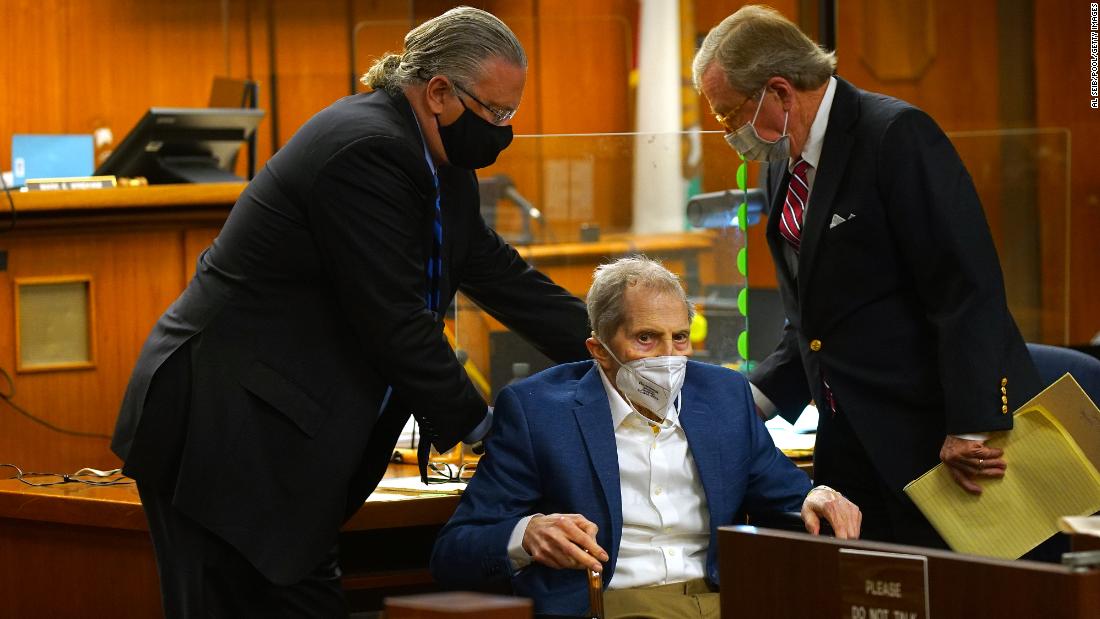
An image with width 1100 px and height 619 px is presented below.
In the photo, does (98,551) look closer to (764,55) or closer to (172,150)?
(172,150)

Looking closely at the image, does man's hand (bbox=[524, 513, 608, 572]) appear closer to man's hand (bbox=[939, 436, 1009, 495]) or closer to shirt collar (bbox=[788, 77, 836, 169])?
man's hand (bbox=[939, 436, 1009, 495])

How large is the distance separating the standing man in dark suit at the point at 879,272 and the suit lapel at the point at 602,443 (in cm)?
42

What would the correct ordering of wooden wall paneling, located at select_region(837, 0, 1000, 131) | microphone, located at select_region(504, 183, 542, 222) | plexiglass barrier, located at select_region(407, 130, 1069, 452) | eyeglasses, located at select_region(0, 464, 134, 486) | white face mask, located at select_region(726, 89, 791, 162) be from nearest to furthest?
white face mask, located at select_region(726, 89, 791, 162) → eyeglasses, located at select_region(0, 464, 134, 486) → plexiglass barrier, located at select_region(407, 130, 1069, 452) → microphone, located at select_region(504, 183, 542, 222) → wooden wall paneling, located at select_region(837, 0, 1000, 131)

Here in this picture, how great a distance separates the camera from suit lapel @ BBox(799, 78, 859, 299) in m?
2.35

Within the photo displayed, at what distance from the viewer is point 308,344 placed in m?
2.16

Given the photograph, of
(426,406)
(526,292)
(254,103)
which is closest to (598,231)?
(526,292)

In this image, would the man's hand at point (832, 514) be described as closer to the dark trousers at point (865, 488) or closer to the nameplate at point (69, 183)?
the dark trousers at point (865, 488)

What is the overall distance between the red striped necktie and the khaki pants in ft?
2.15

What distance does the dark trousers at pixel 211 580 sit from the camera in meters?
2.17

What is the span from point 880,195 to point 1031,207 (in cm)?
446

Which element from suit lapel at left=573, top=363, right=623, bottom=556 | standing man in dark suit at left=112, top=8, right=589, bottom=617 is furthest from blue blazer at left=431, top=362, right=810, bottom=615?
standing man in dark suit at left=112, top=8, right=589, bottom=617

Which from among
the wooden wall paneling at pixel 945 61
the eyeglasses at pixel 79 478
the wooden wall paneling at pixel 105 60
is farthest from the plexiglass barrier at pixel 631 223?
the wooden wall paneling at pixel 945 61

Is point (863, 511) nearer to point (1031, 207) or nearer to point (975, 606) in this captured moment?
point (975, 606)

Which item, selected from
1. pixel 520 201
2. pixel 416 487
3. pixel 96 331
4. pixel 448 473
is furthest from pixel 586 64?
pixel 416 487
